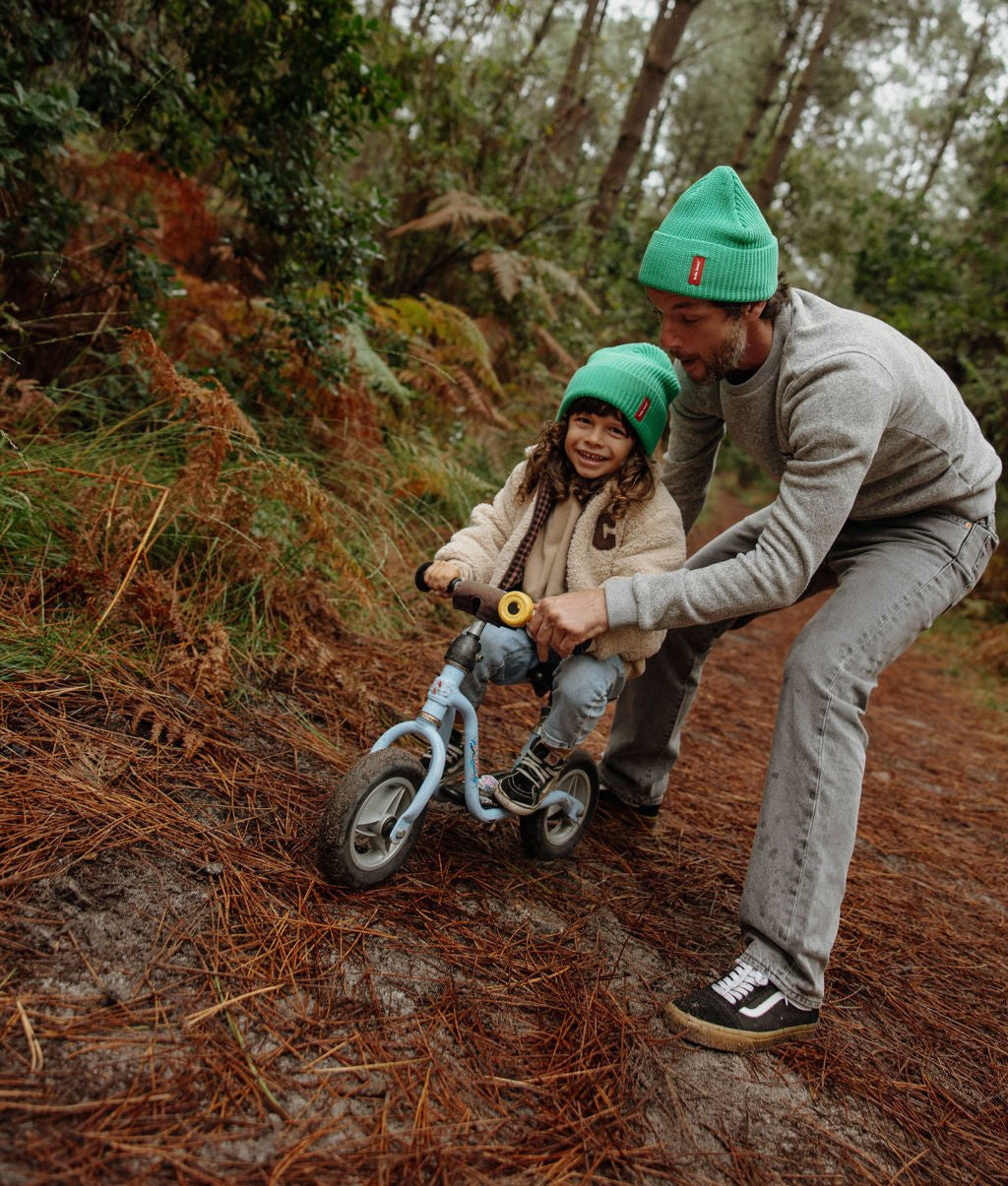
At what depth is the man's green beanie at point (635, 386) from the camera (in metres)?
2.52

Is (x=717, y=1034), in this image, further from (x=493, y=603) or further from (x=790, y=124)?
(x=790, y=124)

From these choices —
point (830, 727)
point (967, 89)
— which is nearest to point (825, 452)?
point (830, 727)

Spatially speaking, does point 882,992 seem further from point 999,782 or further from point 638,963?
point 999,782

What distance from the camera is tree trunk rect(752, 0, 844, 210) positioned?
12.3m

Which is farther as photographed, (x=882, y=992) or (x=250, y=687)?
(x=250, y=687)

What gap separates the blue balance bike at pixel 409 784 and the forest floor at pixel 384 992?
95 mm

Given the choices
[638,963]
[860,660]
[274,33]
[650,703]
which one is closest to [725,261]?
[860,660]

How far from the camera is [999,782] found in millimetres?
4898

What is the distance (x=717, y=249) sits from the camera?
2283 mm

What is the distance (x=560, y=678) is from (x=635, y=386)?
0.89 meters

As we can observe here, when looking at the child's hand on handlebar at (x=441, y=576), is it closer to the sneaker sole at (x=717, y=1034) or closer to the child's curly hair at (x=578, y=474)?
the child's curly hair at (x=578, y=474)

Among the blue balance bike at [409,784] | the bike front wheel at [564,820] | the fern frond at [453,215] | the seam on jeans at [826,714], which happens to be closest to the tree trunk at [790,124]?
the fern frond at [453,215]

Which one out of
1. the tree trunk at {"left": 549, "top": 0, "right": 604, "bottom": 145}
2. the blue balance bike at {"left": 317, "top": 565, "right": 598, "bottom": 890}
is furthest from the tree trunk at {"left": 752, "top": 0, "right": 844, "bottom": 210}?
the blue balance bike at {"left": 317, "top": 565, "right": 598, "bottom": 890}

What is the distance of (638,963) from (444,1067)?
78cm
